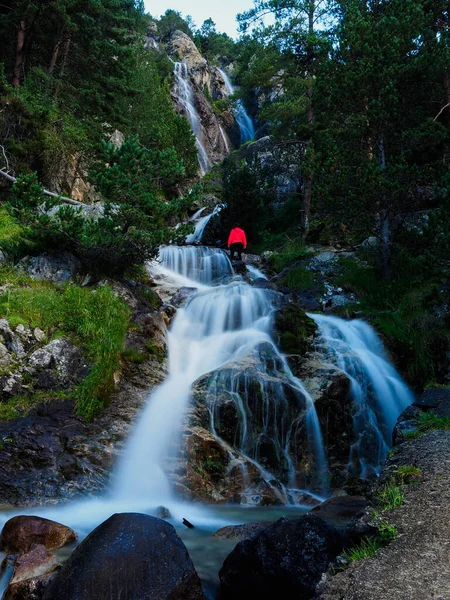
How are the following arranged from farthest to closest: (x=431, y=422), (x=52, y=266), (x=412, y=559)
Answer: (x=52, y=266)
(x=431, y=422)
(x=412, y=559)

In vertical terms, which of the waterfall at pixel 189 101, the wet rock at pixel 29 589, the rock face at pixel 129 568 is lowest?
the wet rock at pixel 29 589

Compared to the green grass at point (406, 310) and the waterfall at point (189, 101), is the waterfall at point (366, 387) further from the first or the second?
the waterfall at point (189, 101)

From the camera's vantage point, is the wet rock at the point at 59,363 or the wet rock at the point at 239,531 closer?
the wet rock at the point at 239,531

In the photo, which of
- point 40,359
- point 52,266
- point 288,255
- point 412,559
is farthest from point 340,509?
point 288,255

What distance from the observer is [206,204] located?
92.9 feet

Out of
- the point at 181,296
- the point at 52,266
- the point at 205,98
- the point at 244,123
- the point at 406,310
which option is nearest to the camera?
the point at 52,266

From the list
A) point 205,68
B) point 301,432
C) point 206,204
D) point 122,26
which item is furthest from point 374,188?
point 205,68

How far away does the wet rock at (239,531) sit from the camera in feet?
17.7

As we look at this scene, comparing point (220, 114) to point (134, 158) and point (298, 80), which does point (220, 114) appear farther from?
point (134, 158)

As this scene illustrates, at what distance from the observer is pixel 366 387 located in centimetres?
983

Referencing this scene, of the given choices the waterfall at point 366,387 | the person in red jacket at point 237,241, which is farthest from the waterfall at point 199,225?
the waterfall at point 366,387

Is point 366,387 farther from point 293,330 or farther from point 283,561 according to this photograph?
point 283,561

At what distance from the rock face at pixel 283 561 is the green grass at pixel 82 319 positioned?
4.60 meters

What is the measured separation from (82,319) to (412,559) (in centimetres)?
794
